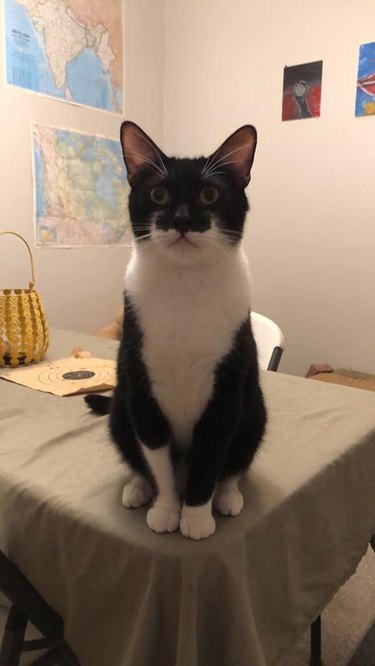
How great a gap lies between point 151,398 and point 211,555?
205 millimetres

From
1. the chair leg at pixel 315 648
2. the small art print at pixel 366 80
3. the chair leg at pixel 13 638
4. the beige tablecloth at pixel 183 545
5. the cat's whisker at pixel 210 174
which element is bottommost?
the chair leg at pixel 315 648

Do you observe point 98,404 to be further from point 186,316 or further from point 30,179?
point 30,179

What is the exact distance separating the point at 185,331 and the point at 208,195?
19 cm

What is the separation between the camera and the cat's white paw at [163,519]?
2.02ft

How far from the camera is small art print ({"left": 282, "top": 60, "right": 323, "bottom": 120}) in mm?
2221

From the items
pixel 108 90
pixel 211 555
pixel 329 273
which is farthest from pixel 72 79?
pixel 211 555

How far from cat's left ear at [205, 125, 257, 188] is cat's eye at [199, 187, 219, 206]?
0.08 feet

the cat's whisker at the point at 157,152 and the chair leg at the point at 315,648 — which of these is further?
the chair leg at the point at 315,648

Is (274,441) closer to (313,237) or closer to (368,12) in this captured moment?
(313,237)

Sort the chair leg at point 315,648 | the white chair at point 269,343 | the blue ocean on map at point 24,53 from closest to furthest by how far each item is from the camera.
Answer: the chair leg at point 315,648 < the white chair at point 269,343 < the blue ocean on map at point 24,53

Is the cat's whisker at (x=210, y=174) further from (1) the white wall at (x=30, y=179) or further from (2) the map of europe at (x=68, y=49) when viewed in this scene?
(2) the map of europe at (x=68, y=49)

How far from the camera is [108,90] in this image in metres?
2.44

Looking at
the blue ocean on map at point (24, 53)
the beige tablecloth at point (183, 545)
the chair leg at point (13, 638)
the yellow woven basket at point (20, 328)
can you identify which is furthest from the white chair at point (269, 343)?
the blue ocean on map at point (24, 53)

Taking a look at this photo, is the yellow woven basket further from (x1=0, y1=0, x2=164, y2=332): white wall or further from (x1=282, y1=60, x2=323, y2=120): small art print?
(x1=282, y1=60, x2=323, y2=120): small art print
